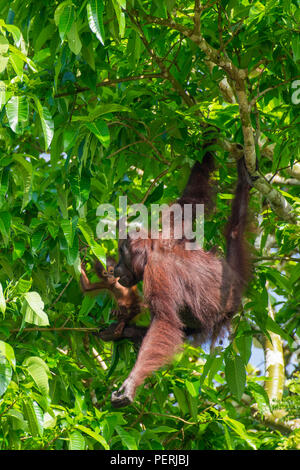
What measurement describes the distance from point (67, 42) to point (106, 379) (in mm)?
3154

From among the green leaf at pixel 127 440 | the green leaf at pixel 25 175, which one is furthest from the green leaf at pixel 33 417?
the green leaf at pixel 25 175

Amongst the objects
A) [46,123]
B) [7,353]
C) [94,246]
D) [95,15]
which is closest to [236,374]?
[94,246]

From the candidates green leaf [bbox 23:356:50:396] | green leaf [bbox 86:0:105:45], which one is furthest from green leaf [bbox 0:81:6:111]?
green leaf [bbox 23:356:50:396]

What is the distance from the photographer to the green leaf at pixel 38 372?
3914 millimetres

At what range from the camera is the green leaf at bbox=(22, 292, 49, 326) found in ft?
12.1

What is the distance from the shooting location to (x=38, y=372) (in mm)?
3955

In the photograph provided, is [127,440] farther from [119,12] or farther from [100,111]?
[119,12]

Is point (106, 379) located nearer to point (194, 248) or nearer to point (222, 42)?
point (194, 248)

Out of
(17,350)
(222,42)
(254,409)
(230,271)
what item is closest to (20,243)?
(17,350)

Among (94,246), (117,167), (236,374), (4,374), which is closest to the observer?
(4,374)

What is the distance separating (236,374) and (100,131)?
2038 millimetres

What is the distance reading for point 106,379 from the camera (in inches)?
231

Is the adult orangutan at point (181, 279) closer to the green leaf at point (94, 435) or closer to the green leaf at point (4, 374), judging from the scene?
the green leaf at point (94, 435)

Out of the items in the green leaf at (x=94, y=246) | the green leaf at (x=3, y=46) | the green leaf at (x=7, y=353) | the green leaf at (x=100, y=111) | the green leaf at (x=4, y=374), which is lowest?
the green leaf at (x=4, y=374)
